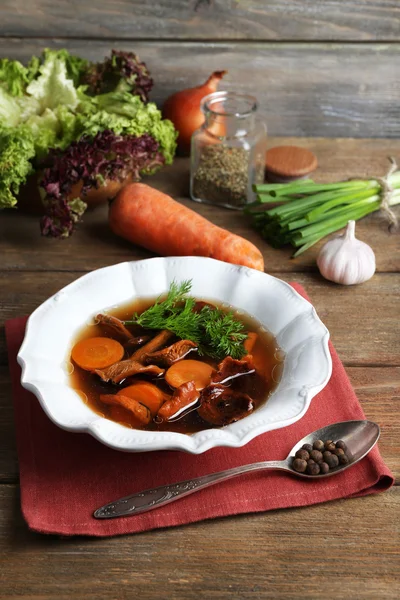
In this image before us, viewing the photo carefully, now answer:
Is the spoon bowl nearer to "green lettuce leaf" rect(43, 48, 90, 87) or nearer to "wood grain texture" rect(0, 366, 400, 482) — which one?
"wood grain texture" rect(0, 366, 400, 482)

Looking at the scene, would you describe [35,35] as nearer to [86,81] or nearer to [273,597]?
[86,81]

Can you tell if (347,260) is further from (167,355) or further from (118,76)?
(118,76)

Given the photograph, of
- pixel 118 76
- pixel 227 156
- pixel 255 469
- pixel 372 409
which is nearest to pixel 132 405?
pixel 255 469

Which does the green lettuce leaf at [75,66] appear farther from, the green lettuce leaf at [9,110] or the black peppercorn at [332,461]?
the black peppercorn at [332,461]

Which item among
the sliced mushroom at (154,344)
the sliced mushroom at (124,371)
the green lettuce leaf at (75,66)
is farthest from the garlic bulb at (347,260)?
the green lettuce leaf at (75,66)

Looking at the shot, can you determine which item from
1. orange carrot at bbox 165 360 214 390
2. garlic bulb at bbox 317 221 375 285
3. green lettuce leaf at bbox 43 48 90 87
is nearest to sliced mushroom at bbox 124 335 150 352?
orange carrot at bbox 165 360 214 390
